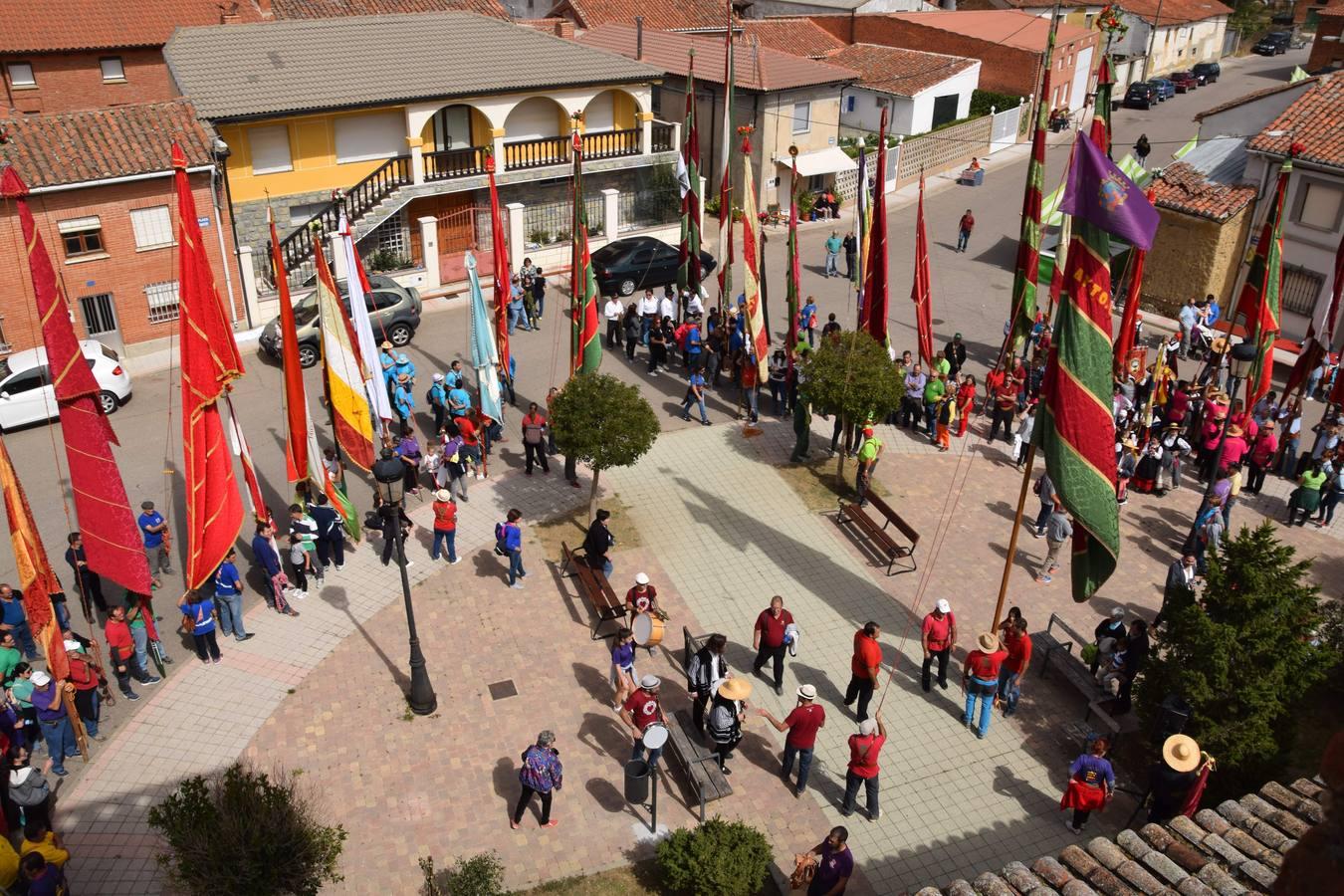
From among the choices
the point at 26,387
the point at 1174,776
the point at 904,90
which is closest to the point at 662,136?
the point at 904,90

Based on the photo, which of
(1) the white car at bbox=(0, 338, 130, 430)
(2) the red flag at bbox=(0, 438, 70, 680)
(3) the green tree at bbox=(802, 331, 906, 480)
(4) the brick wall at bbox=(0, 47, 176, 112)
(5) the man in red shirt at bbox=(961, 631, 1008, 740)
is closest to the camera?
(2) the red flag at bbox=(0, 438, 70, 680)

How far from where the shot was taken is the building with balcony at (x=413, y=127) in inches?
1083

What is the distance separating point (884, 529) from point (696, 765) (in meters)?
6.82

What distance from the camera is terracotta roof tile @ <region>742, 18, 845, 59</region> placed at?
46.2m

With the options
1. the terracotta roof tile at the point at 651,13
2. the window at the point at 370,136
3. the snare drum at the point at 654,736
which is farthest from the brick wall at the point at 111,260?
the terracotta roof tile at the point at 651,13

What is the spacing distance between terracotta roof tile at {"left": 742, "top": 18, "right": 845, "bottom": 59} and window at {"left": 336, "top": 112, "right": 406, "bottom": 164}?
20.4 meters

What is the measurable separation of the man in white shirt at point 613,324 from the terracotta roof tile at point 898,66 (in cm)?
2383

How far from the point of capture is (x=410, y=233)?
30.0 meters

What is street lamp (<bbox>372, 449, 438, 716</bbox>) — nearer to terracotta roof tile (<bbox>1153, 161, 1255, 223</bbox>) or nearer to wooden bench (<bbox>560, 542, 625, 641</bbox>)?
wooden bench (<bbox>560, 542, 625, 641</bbox>)

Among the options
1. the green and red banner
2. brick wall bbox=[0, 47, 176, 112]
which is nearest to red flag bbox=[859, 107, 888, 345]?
the green and red banner

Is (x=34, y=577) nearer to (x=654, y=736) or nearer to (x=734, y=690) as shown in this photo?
(x=654, y=736)

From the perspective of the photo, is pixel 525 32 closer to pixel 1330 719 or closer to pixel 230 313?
pixel 230 313

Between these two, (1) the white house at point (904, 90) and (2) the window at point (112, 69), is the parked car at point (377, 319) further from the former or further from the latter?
(1) the white house at point (904, 90)

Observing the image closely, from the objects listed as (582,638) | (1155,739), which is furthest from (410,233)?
(1155,739)
